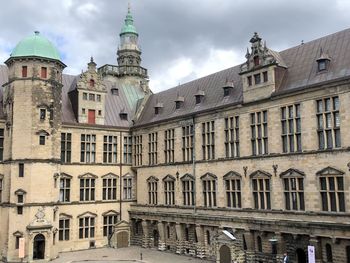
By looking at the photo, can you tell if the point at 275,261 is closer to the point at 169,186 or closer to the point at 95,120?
the point at 169,186

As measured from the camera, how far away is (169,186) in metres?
43.7

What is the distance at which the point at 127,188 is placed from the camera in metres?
48.3

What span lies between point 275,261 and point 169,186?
1475 centimetres

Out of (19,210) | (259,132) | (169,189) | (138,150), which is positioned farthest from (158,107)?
(19,210)

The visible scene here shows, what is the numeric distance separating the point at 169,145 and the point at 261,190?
42.8ft

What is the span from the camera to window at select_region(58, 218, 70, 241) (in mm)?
42906

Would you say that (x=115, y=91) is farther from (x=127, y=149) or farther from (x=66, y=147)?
(x=66, y=147)

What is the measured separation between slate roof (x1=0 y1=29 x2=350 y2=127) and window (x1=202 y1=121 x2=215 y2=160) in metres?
1.63

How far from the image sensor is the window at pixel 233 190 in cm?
3581

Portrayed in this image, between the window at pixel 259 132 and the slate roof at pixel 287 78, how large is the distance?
220 cm

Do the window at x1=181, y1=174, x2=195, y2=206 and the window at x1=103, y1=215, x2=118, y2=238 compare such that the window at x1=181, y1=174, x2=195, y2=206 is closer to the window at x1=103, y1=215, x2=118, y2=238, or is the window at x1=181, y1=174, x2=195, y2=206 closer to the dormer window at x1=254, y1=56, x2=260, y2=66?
the window at x1=103, y1=215, x2=118, y2=238

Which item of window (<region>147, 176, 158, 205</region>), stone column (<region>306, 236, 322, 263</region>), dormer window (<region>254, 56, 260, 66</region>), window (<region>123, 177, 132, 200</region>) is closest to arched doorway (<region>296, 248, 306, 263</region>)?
stone column (<region>306, 236, 322, 263</region>)

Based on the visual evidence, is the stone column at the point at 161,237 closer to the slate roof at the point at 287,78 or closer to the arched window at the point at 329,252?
the slate roof at the point at 287,78

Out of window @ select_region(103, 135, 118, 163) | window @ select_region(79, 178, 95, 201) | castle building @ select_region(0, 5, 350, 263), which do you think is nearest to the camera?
castle building @ select_region(0, 5, 350, 263)
